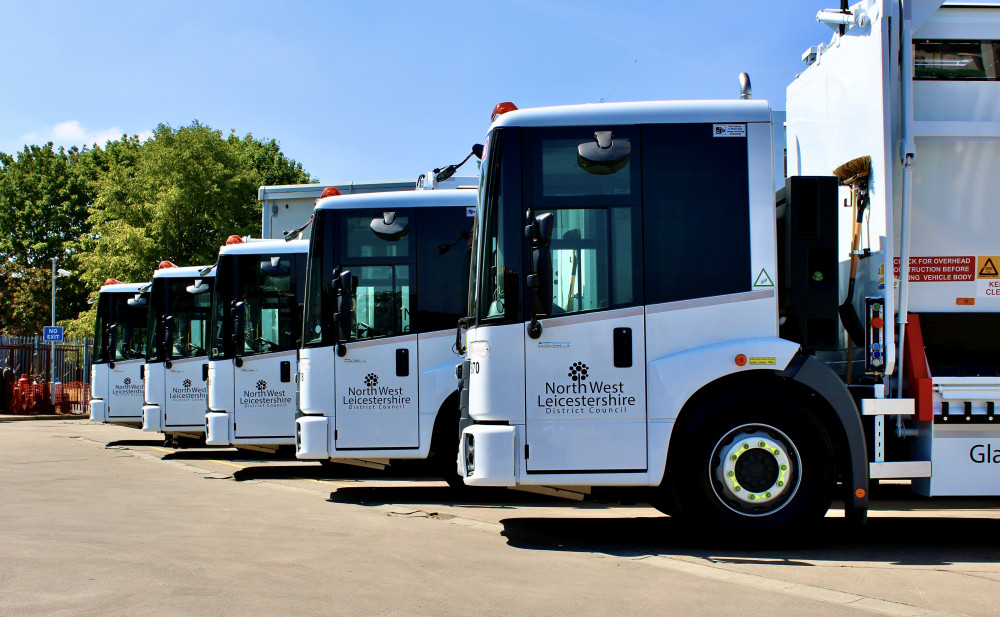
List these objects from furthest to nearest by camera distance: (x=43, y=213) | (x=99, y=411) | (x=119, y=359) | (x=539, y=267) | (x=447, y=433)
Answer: (x=43, y=213) → (x=119, y=359) → (x=99, y=411) → (x=447, y=433) → (x=539, y=267)

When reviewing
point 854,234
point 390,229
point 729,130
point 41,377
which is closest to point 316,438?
point 390,229

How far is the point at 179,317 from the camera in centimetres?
1673

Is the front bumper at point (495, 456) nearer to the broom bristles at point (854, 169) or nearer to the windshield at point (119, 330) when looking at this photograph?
the broom bristles at point (854, 169)

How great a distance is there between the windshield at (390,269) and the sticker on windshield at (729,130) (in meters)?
3.93

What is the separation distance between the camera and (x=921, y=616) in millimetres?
5215

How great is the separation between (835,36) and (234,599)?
20.2 feet

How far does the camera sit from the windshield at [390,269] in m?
10.6

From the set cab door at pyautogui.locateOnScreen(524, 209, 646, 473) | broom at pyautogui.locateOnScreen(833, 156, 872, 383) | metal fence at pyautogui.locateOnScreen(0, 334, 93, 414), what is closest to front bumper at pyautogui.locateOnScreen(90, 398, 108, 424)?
metal fence at pyautogui.locateOnScreen(0, 334, 93, 414)

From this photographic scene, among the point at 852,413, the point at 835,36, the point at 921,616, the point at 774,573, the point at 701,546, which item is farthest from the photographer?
the point at 835,36

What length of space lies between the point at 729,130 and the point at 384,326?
189 inches

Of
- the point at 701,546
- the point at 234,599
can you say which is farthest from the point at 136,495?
the point at 701,546

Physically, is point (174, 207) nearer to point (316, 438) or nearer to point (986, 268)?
point (316, 438)

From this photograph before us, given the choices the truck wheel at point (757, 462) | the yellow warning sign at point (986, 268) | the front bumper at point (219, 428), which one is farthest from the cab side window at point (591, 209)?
the front bumper at point (219, 428)

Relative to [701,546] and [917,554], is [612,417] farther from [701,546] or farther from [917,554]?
[917,554]
